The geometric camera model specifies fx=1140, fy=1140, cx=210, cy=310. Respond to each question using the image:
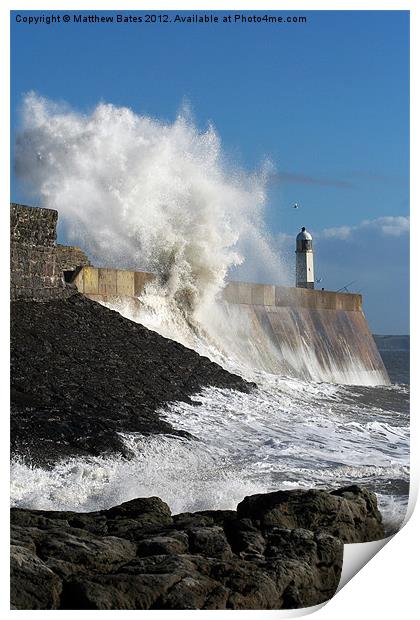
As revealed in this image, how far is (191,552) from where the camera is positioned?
520 centimetres

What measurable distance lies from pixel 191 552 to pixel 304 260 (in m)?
3.12

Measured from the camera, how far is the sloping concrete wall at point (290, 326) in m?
9.79

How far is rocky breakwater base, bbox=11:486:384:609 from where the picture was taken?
4.74 metres

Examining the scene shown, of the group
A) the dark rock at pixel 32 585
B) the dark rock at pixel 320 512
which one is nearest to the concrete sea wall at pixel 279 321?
the dark rock at pixel 320 512

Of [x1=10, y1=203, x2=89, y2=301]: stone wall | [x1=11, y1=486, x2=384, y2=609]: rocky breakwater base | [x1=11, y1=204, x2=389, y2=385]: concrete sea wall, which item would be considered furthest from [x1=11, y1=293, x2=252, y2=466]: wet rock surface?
[x1=11, y1=486, x2=384, y2=609]: rocky breakwater base

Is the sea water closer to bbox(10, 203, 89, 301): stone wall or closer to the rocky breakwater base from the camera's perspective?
bbox(10, 203, 89, 301): stone wall

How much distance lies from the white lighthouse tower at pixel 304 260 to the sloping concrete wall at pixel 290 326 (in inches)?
25.5

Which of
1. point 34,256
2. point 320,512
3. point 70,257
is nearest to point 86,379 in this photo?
point 34,256

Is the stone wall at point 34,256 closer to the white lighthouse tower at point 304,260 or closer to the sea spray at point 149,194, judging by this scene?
the sea spray at point 149,194

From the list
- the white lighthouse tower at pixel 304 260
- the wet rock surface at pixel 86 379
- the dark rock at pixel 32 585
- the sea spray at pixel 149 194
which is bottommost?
the dark rock at pixel 32 585

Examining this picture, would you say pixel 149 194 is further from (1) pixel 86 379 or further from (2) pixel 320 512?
(2) pixel 320 512

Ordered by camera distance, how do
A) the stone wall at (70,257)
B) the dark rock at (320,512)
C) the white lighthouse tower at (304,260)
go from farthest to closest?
1. the stone wall at (70,257)
2. the white lighthouse tower at (304,260)
3. the dark rock at (320,512)
